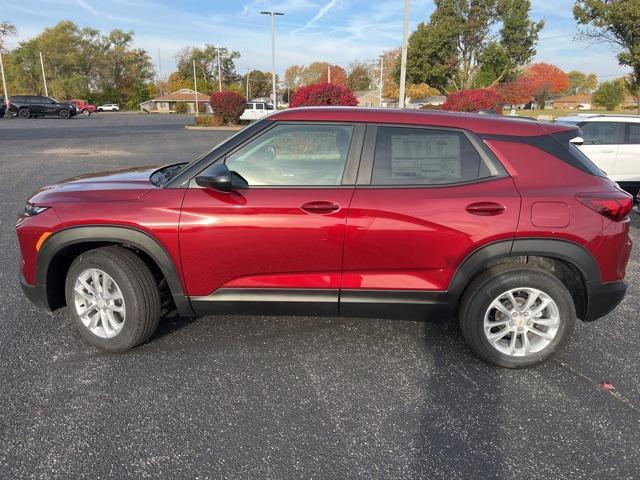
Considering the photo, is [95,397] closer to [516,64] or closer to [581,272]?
[581,272]

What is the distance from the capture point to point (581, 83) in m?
138

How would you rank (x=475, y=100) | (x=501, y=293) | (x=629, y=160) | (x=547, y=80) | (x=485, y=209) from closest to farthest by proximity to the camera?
1. (x=485, y=209)
2. (x=501, y=293)
3. (x=629, y=160)
4. (x=475, y=100)
5. (x=547, y=80)

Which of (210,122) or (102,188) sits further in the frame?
(210,122)

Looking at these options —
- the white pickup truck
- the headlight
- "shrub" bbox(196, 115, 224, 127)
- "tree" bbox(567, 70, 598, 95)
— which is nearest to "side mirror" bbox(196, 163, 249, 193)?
the headlight

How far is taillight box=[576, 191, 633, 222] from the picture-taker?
9.70 feet

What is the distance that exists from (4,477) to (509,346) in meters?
2.96

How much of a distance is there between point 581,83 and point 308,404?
16175cm

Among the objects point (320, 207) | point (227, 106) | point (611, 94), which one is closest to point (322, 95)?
point (227, 106)

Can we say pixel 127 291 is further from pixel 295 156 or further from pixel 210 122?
pixel 210 122

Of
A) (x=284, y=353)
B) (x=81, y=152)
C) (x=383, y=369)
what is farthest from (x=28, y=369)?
(x=81, y=152)

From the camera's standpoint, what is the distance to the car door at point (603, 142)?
8234mm

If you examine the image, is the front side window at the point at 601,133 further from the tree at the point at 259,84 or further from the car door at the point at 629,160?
the tree at the point at 259,84

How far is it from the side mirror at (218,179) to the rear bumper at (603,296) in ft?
7.94

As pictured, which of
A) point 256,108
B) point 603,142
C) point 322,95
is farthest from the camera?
point 256,108
